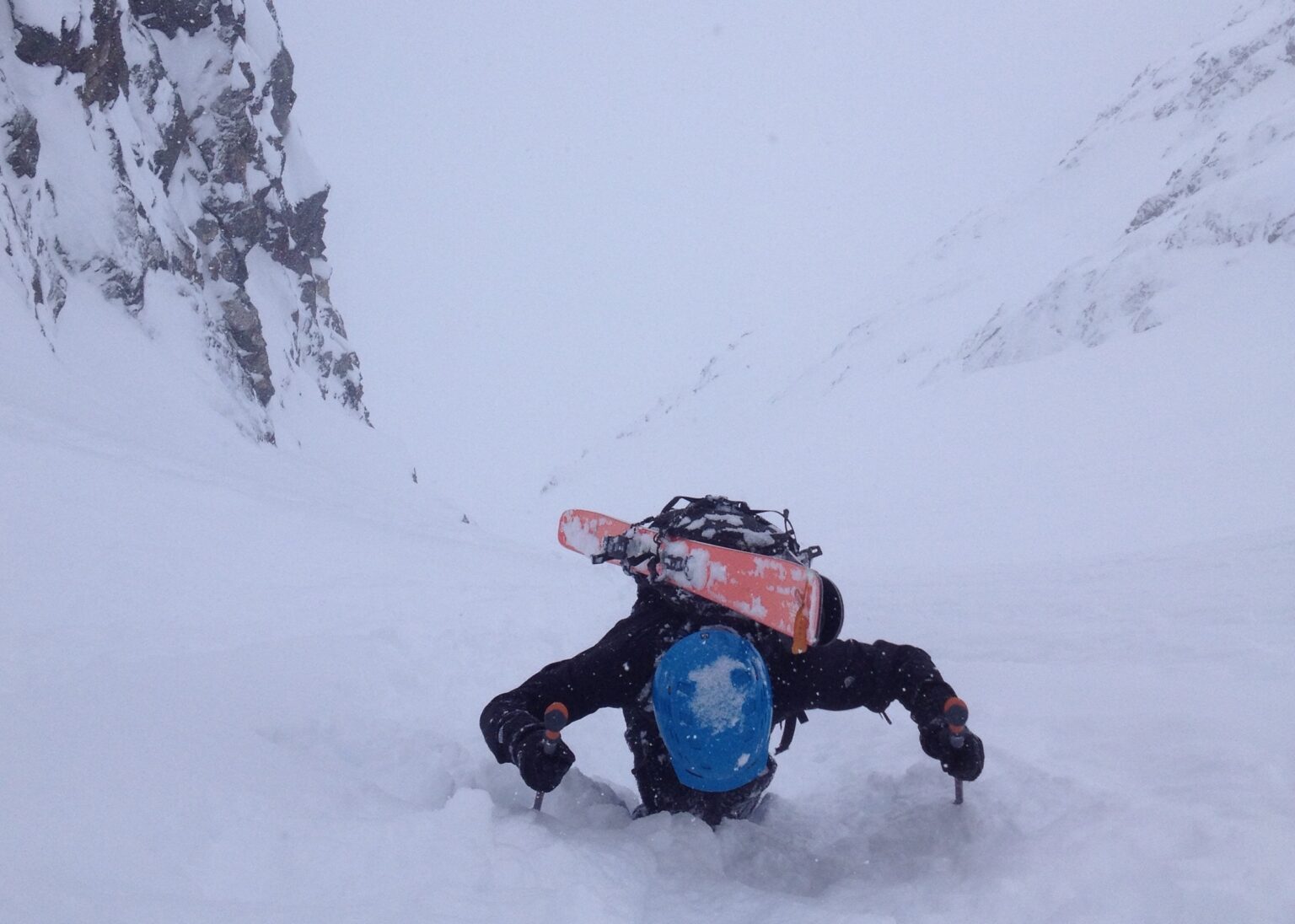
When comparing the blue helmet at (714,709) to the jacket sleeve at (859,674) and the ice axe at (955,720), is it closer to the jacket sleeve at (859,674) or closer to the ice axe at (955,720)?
the jacket sleeve at (859,674)

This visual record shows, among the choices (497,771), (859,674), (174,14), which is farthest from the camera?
(174,14)

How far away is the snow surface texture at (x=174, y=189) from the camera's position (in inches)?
549

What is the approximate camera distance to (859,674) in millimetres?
3350

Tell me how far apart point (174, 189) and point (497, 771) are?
25.1 metres

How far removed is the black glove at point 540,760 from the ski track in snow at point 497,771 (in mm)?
211

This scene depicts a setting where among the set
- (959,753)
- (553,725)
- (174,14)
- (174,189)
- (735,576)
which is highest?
(174,14)

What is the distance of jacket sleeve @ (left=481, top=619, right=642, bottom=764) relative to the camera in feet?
9.80

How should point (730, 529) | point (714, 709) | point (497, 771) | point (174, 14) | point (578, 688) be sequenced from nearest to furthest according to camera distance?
point (714, 709) < point (578, 688) < point (497, 771) < point (730, 529) < point (174, 14)

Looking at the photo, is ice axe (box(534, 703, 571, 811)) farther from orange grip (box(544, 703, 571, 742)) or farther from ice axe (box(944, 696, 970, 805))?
ice axe (box(944, 696, 970, 805))

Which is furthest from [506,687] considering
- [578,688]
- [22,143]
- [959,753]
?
[22,143]

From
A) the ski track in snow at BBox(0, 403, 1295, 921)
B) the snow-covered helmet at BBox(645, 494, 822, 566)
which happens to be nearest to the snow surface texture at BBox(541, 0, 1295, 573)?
the ski track in snow at BBox(0, 403, 1295, 921)

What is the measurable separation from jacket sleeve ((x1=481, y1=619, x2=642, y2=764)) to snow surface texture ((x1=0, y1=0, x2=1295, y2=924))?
0.33 m

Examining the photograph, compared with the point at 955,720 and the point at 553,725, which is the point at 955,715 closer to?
the point at 955,720

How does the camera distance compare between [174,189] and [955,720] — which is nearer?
[955,720]
